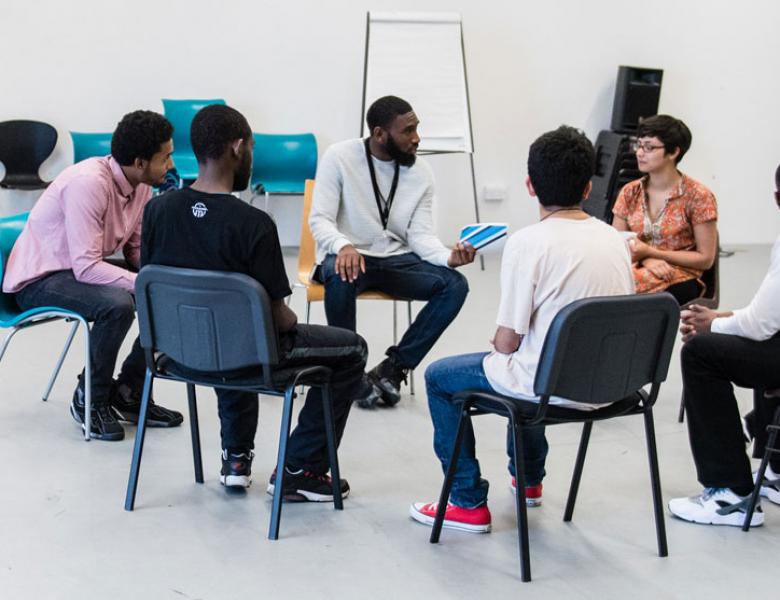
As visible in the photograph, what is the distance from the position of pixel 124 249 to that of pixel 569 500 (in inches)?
71.0

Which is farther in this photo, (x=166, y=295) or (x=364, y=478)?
(x=364, y=478)

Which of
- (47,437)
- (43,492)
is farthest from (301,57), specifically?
(43,492)

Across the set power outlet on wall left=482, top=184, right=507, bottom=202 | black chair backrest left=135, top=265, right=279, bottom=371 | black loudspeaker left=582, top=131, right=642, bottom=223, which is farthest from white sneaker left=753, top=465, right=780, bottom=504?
power outlet on wall left=482, top=184, right=507, bottom=202

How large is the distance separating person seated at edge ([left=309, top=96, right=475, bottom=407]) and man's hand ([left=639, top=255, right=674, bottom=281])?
0.68m

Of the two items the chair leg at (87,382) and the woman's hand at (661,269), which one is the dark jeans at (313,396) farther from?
the woman's hand at (661,269)

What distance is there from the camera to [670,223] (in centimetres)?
353

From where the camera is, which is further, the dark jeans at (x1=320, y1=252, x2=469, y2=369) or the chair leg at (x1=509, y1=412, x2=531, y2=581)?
the dark jeans at (x1=320, y1=252, x2=469, y2=369)

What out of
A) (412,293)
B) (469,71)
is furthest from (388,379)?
(469,71)

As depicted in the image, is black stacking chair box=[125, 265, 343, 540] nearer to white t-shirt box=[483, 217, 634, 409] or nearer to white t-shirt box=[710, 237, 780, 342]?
white t-shirt box=[483, 217, 634, 409]

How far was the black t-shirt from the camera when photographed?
8.03 ft

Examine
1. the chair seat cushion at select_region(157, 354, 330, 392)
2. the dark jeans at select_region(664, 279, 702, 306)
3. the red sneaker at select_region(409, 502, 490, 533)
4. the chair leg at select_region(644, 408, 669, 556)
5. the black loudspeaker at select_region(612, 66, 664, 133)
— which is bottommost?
the red sneaker at select_region(409, 502, 490, 533)

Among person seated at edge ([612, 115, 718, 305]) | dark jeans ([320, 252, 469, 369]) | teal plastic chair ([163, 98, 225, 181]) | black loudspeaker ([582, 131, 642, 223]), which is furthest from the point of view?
black loudspeaker ([582, 131, 642, 223])

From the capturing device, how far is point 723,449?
104 inches

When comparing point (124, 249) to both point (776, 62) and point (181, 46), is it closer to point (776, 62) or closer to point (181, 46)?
point (181, 46)
